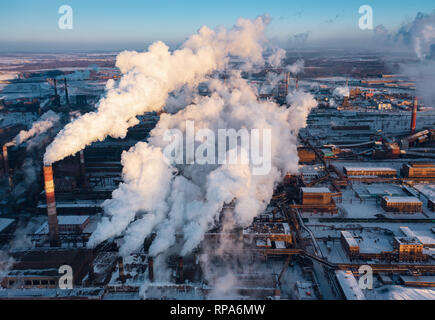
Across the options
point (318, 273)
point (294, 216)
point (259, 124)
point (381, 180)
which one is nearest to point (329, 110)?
point (381, 180)

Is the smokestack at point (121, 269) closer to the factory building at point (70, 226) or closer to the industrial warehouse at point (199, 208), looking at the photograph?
the industrial warehouse at point (199, 208)

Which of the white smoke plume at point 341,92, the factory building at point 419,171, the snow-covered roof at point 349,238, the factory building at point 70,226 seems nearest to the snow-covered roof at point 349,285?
the snow-covered roof at point 349,238

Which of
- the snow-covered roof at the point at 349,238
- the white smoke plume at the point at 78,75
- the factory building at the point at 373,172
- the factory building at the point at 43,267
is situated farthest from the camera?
the white smoke plume at the point at 78,75

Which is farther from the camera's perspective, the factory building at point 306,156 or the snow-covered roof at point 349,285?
the factory building at point 306,156

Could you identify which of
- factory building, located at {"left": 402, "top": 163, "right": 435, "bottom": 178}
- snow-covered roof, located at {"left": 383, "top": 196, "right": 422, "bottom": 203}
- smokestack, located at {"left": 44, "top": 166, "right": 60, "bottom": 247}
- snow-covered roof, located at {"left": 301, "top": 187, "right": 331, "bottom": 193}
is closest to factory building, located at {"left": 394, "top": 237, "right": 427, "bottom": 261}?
snow-covered roof, located at {"left": 383, "top": 196, "right": 422, "bottom": 203}

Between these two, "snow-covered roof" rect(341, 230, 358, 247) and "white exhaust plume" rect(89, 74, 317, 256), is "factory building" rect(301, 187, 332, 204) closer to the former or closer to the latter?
"white exhaust plume" rect(89, 74, 317, 256)

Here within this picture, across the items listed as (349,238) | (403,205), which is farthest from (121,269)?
(403,205)
